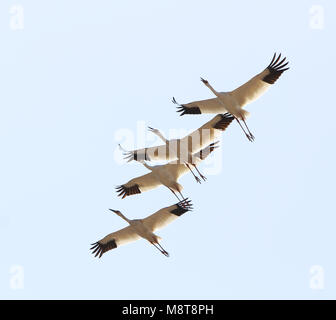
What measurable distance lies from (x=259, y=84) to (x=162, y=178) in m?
5.01

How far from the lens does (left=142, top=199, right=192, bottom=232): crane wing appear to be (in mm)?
28469

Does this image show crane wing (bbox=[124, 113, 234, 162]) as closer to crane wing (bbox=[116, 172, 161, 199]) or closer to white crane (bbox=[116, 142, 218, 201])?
white crane (bbox=[116, 142, 218, 201])

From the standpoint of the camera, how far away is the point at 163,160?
2902 centimetres

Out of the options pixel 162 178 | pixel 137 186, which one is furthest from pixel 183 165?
pixel 137 186

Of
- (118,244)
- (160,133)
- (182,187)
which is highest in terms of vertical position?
(160,133)

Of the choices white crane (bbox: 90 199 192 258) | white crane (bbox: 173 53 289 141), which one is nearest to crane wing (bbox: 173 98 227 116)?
white crane (bbox: 173 53 289 141)

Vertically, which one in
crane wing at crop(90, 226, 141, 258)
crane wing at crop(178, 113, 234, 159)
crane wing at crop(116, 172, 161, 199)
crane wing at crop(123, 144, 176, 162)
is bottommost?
crane wing at crop(90, 226, 141, 258)

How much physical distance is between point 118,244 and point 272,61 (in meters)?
8.54

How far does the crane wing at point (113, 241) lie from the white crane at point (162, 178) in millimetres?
1279

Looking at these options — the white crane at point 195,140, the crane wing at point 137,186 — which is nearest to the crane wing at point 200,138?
the white crane at point 195,140

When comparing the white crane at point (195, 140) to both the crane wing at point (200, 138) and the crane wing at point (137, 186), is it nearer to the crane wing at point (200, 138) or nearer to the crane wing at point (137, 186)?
the crane wing at point (200, 138)
